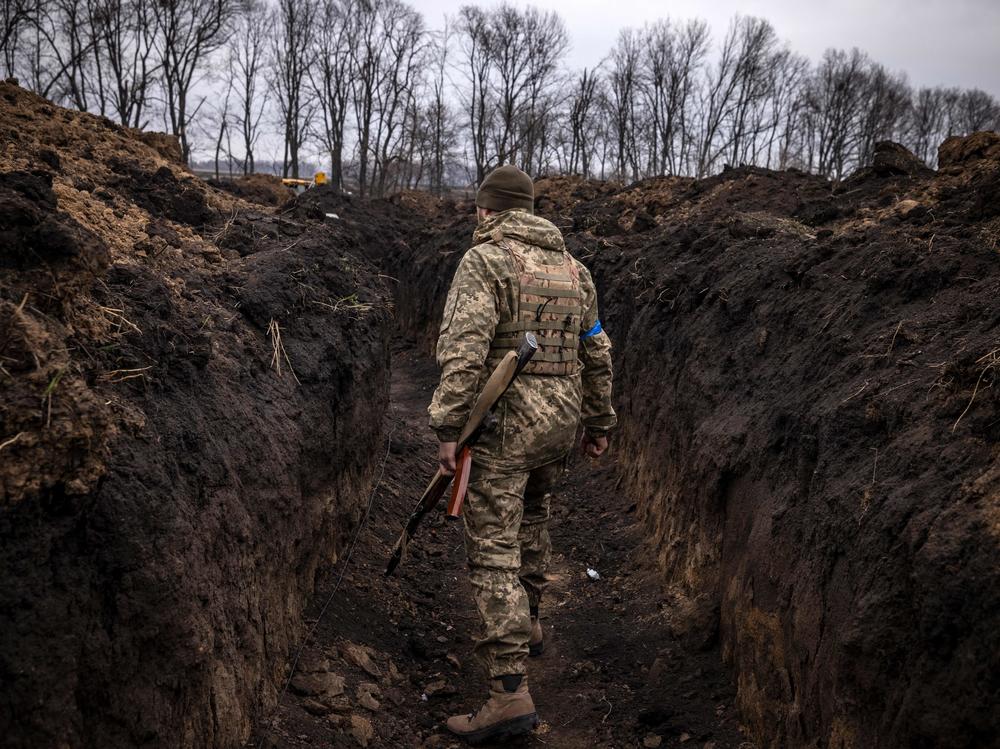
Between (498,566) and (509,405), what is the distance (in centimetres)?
77

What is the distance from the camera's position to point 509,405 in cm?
360

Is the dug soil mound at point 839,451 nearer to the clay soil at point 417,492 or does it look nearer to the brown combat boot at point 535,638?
the clay soil at point 417,492

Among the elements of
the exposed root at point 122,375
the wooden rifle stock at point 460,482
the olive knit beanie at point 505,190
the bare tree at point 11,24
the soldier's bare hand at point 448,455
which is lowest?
the wooden rifle stock at point 460,482

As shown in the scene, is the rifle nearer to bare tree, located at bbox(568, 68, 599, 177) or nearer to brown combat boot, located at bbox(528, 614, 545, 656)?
brown combat boot, located at bbox(528, 614, 545, 656)

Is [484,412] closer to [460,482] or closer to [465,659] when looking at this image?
[460,482]

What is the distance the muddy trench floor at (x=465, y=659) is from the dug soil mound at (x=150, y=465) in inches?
9.7

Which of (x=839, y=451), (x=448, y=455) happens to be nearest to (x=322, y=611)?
(x=448, y=455)

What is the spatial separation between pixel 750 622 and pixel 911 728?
1.32 meters

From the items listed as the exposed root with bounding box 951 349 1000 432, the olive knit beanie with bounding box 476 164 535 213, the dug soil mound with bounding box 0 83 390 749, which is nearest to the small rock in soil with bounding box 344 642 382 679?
the dug soil mound with bounding box 0 83 390 749

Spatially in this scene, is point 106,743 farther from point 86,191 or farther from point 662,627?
point 86,191

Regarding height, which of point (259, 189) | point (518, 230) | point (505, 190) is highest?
point (259, 189)

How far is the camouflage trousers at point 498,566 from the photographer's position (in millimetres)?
3441

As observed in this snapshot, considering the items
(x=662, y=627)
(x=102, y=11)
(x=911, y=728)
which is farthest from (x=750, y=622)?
(x=102, y=11)

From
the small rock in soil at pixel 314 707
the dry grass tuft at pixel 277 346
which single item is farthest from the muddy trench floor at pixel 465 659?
the dry grass tuft at pixel 277 346
